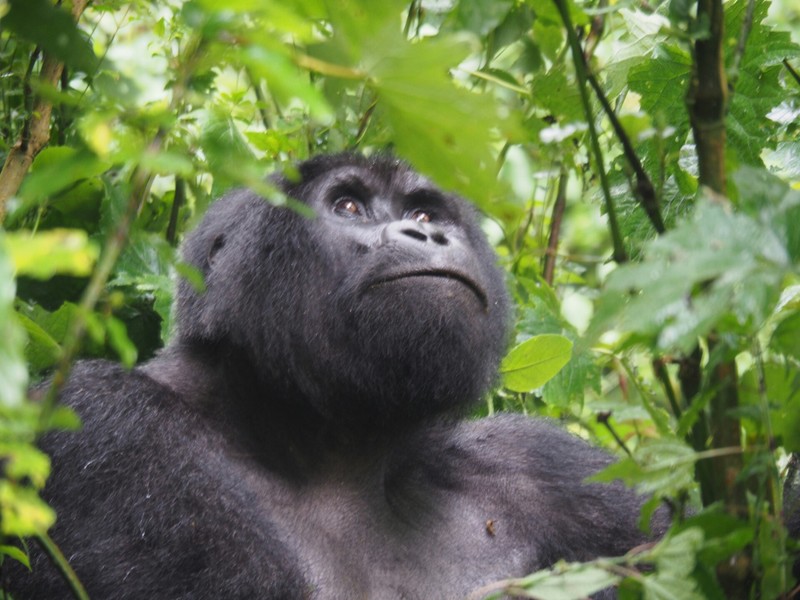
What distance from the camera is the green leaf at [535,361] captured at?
3.28 metres

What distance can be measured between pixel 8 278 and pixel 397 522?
2.27 meters

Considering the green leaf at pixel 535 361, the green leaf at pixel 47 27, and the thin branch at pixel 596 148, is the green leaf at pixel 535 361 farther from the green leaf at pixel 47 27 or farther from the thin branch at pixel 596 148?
the green leaf at pixel 47 27

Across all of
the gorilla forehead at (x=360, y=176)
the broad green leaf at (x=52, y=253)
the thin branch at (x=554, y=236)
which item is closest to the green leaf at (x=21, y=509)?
the broad green leaf at (x=52, y=253)

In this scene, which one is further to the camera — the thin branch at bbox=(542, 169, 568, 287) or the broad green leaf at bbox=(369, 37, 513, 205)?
the thin branch at bbox=(542, 169, 568, 287)

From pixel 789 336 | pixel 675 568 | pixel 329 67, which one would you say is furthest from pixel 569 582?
pixel 329 67

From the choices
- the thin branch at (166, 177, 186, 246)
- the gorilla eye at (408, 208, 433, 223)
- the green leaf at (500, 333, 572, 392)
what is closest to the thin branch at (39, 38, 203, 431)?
the green leaf at (500, 333, 572, 392)

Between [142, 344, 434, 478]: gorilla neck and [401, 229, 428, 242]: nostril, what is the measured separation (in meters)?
0.58

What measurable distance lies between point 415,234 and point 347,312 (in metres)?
0.32

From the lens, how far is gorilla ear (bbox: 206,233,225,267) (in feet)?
11.5

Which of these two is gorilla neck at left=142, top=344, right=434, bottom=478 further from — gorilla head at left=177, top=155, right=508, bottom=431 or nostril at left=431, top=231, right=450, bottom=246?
nostril at left=431, top=231, right=450, bottom=246

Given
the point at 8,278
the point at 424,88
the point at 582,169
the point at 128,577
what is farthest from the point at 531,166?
the point at 8,278

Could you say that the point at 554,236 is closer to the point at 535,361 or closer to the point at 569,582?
the point at 535,361

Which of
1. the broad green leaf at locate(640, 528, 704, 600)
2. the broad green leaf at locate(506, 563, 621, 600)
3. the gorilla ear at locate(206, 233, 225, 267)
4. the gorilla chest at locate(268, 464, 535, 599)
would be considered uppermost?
the broad green leaf at locate(640, 528, 704, 600)

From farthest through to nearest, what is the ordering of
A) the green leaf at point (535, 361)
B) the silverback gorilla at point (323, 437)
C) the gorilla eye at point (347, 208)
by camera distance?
the gorilla eye at point (347, 208), the green leaf at point (535, 361), the silverback gorilla at point (323, 437)
